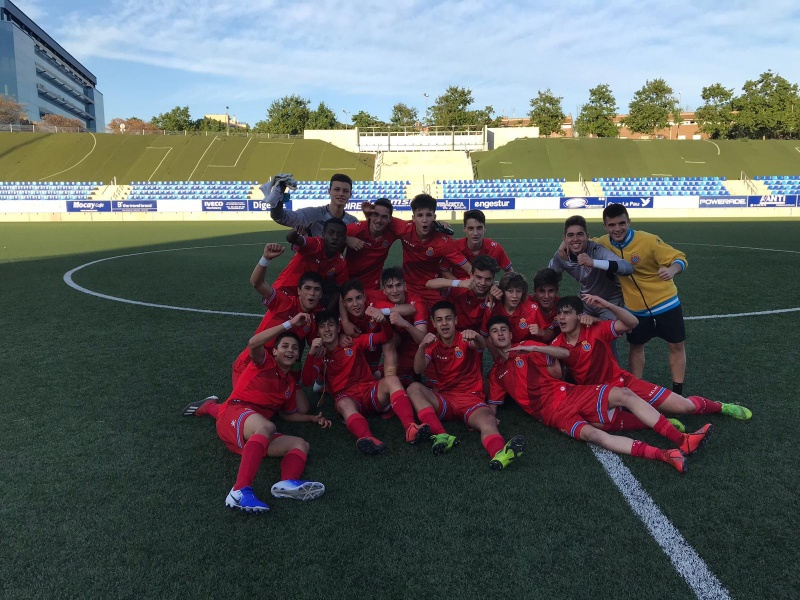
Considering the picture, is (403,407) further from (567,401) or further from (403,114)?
(403,114)

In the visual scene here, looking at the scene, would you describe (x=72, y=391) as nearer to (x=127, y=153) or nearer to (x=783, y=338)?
(x=783, y=338)

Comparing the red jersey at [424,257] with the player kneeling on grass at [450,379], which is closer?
the player kneeling on grass at [450,379]

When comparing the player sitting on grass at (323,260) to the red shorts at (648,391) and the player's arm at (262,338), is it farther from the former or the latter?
the red shorts at (648,391)

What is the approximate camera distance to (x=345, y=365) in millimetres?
4785

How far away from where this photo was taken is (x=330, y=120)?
205 ft

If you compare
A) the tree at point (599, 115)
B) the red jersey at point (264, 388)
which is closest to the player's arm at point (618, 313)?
the red jersey at point (264, 388)

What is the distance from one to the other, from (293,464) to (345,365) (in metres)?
1.24

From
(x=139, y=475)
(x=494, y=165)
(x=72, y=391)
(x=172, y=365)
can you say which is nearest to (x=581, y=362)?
(x=139, y=475)

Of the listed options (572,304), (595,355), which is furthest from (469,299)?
(595,355)

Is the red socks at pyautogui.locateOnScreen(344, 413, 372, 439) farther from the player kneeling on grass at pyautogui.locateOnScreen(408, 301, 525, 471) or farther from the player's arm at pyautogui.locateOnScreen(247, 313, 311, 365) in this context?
the player's arm at pyautogui.locateOnScreen(247, 313, 311, 365)

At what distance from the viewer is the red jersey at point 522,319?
4957 millimetres

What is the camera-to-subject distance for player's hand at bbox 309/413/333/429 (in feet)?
14.5

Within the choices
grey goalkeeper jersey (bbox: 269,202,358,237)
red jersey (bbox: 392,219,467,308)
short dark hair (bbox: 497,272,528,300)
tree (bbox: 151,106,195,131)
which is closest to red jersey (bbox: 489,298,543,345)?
short dark hair (bbox: 497,272,528,300)

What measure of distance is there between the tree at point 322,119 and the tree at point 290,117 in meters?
0.72
